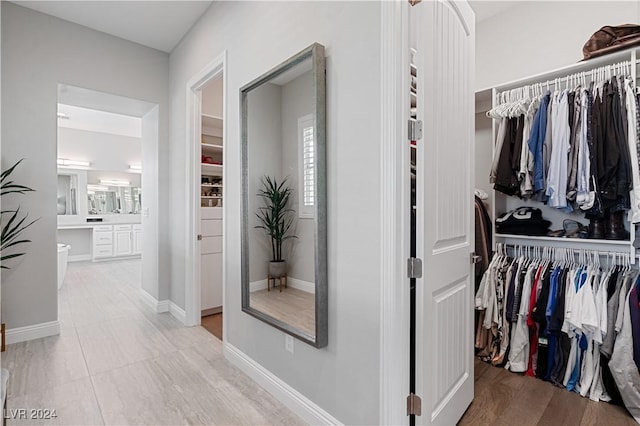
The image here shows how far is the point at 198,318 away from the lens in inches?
130

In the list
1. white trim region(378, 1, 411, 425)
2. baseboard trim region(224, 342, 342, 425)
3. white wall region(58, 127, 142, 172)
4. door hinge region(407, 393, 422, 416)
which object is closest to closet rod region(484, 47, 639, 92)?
white trim region(378, 1, 411, 425)

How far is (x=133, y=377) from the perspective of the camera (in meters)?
2.24

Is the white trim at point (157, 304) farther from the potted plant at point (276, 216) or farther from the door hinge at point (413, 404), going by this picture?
the door hinge at point (413, 404)

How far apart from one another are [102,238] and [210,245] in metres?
5.05

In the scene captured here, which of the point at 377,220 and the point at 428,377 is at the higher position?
the point at 377,220

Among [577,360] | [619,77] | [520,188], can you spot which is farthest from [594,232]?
[619,77]

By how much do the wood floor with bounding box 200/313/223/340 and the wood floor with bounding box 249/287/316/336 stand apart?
1153 mm

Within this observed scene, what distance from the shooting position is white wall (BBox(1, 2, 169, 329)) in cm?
282

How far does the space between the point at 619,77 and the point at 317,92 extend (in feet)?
6.28

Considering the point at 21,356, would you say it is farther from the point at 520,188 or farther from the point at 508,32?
the point at 508,32

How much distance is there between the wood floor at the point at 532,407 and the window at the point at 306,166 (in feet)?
4.83

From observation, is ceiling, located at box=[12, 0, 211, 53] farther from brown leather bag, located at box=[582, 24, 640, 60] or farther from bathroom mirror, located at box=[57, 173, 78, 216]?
bathroom mirror, located at box=[57, 173, 78, 216]

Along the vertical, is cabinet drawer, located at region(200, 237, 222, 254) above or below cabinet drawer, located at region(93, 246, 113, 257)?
above

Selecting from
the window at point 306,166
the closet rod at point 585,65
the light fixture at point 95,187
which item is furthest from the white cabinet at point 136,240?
the closet rod at point 585,65
